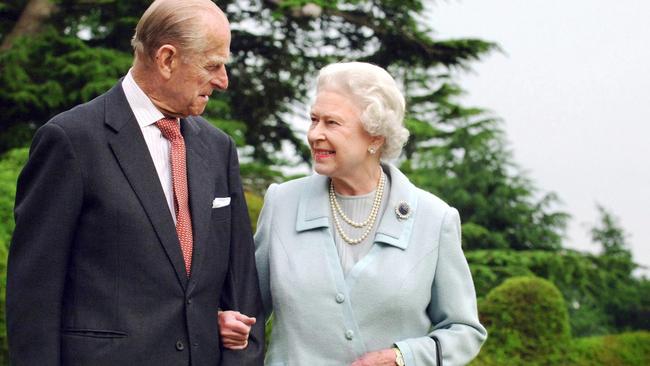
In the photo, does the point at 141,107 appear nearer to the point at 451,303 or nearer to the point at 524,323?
the point at 451,303

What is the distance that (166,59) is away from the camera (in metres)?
3.19

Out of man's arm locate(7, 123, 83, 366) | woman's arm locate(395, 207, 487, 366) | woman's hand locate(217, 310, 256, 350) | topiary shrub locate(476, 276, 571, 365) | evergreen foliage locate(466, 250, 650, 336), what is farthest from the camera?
evergreen foliage locate(466, 250, 650, 336)

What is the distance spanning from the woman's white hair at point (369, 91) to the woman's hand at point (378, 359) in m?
0.72

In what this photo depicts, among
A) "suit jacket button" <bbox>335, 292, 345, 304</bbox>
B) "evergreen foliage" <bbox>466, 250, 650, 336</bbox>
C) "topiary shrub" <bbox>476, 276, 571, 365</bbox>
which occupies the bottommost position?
"evergreen foliage" <bbox>466, 250, 650, 336</bbox>

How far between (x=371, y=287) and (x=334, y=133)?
0.52 meters

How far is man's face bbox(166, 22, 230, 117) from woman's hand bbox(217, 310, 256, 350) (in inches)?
26.1

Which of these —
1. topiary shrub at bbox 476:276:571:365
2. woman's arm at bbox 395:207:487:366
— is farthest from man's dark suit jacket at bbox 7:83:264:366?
topiary shrub at bbox 476:276:571:365

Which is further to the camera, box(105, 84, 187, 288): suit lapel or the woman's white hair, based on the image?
the woman's white hair

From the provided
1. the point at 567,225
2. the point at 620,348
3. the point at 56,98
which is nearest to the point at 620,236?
the point at 567,225

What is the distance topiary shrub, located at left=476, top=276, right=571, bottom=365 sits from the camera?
921cm

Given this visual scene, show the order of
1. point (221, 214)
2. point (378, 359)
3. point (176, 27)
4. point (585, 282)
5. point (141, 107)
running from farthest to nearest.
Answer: point (585, 282)
point (378, 359)
point (221, 214)
point (141, 107)
point (176, 27)

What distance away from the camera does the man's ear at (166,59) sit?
318 cm

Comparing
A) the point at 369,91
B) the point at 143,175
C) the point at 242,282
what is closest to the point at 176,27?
the point at 143,175

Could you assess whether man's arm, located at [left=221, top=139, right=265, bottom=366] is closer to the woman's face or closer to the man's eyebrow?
the woman's face
